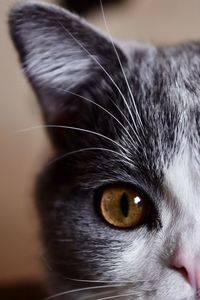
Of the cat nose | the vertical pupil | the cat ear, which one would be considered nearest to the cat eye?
the vertical pupil

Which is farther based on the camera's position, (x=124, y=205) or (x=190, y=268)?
(x=124, y=205)

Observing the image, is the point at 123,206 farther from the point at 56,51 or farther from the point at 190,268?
the point at 56,51

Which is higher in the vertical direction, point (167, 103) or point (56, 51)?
point (56, 51)

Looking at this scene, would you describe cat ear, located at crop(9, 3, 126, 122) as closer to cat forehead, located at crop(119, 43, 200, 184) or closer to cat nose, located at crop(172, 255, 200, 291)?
cat forehead, located at crop(119, 43, 200, 184)

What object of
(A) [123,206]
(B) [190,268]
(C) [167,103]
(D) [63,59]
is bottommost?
(B) [190,268]

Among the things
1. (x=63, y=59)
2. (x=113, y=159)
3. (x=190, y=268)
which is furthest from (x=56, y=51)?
(x=190, y=268)

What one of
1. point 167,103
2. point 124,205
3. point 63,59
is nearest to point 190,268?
point 124,205

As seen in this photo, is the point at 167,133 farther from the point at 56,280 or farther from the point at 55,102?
the point at 56,280
